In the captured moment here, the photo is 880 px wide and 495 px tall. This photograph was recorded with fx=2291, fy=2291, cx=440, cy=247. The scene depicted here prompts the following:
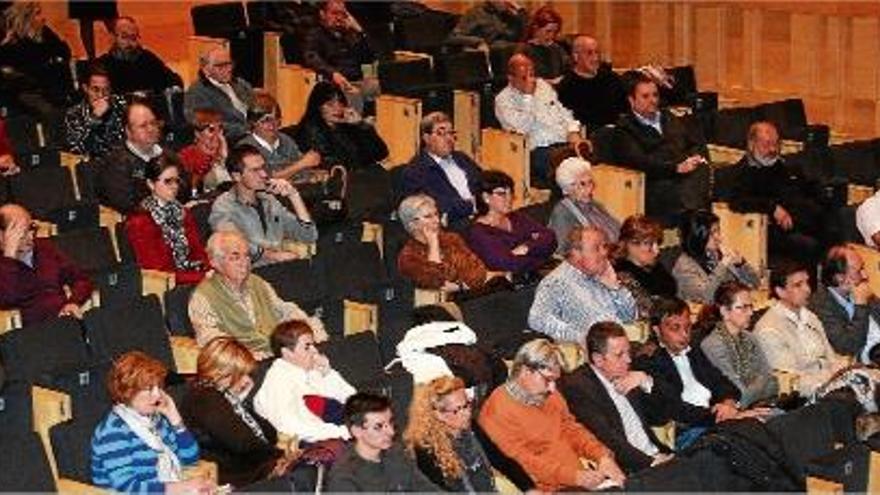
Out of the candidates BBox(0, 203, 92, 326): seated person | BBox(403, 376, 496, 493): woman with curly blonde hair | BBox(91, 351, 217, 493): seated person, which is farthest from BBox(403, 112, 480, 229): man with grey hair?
BBox(91, 351, 217, 493): seated person

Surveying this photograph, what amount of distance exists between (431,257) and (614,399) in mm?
1325

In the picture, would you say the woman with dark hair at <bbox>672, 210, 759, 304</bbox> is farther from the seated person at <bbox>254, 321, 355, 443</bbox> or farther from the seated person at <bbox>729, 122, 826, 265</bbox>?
the seated person at <bbox>254, 321, 355, 443</bbox>

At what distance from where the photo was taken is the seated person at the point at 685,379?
7262 mm

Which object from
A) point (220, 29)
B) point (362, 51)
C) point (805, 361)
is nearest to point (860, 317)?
point (805, 361)

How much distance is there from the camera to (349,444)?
6266 millimetres

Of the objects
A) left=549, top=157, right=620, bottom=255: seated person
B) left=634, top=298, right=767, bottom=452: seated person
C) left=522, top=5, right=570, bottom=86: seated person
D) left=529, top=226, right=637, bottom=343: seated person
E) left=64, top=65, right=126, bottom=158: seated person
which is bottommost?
left=634, top=298, right=767, bottom=452: seated person

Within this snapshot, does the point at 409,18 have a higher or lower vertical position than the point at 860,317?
higher

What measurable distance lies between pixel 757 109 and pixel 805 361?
2910 millimetres

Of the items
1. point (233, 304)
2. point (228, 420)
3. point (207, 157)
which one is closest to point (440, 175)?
point (207, 157)

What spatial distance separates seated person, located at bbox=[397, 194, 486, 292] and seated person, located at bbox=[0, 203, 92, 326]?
46.0 inches

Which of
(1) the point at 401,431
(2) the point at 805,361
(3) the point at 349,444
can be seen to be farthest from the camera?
(2) the point at 805,361

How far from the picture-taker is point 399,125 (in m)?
10.1

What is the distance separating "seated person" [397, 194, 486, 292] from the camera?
8117 mm

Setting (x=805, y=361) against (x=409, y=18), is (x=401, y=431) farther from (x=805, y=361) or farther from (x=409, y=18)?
(x=409, y=18)
